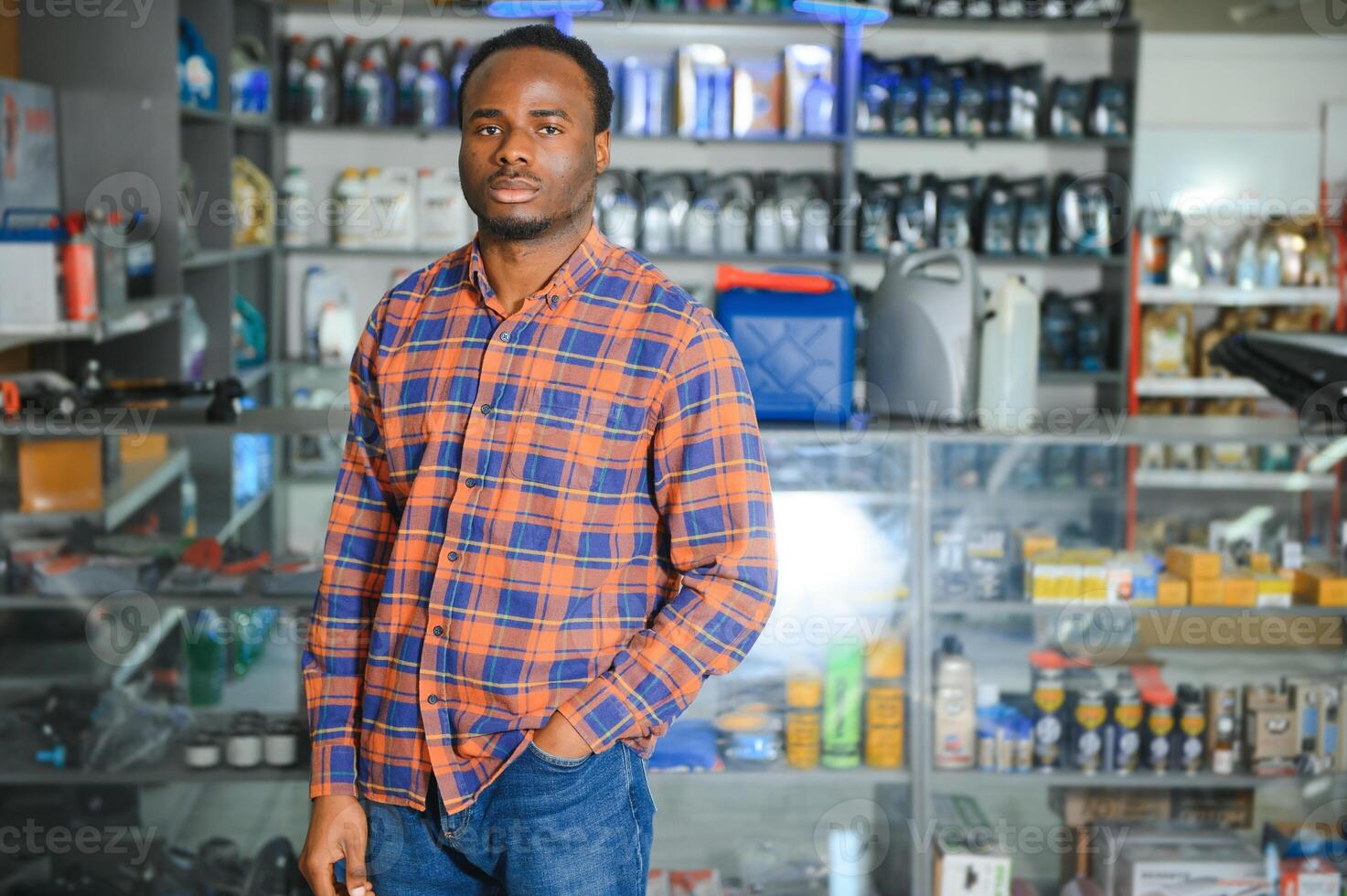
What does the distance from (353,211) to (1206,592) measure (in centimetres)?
397

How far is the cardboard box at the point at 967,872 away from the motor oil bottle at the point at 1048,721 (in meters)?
0.21

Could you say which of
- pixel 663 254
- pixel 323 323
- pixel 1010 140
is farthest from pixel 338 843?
pixel 1010 140

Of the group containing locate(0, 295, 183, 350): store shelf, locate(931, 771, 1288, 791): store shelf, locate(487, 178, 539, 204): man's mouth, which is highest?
locate(487, 178, 539, 204): man's mouth

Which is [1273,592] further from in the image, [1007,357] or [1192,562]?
[1007,357]

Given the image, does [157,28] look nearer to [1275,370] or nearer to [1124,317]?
[1275,370]

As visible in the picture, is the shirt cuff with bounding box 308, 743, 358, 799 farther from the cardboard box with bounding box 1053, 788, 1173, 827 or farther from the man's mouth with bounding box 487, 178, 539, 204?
the cardboard box with bounding box 1053, 788, 1173, 827

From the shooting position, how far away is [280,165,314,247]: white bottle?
18.2ft

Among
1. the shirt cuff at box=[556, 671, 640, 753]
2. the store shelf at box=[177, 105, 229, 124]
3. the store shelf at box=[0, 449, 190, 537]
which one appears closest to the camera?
the shirt cuff at box=[556, 671, 640, 753]

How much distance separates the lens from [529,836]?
140cm

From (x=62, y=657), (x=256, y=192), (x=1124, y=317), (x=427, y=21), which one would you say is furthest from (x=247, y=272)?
(x=1124, y=317)

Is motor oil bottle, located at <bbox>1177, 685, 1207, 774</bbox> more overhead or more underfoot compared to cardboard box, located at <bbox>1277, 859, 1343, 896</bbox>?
more overhead

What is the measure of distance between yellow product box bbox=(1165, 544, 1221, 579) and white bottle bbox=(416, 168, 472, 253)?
357 centimetres

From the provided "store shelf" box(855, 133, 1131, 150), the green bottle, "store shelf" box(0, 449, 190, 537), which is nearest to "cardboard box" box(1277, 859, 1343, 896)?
the green bottle

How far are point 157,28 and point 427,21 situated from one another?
5.78 ft
